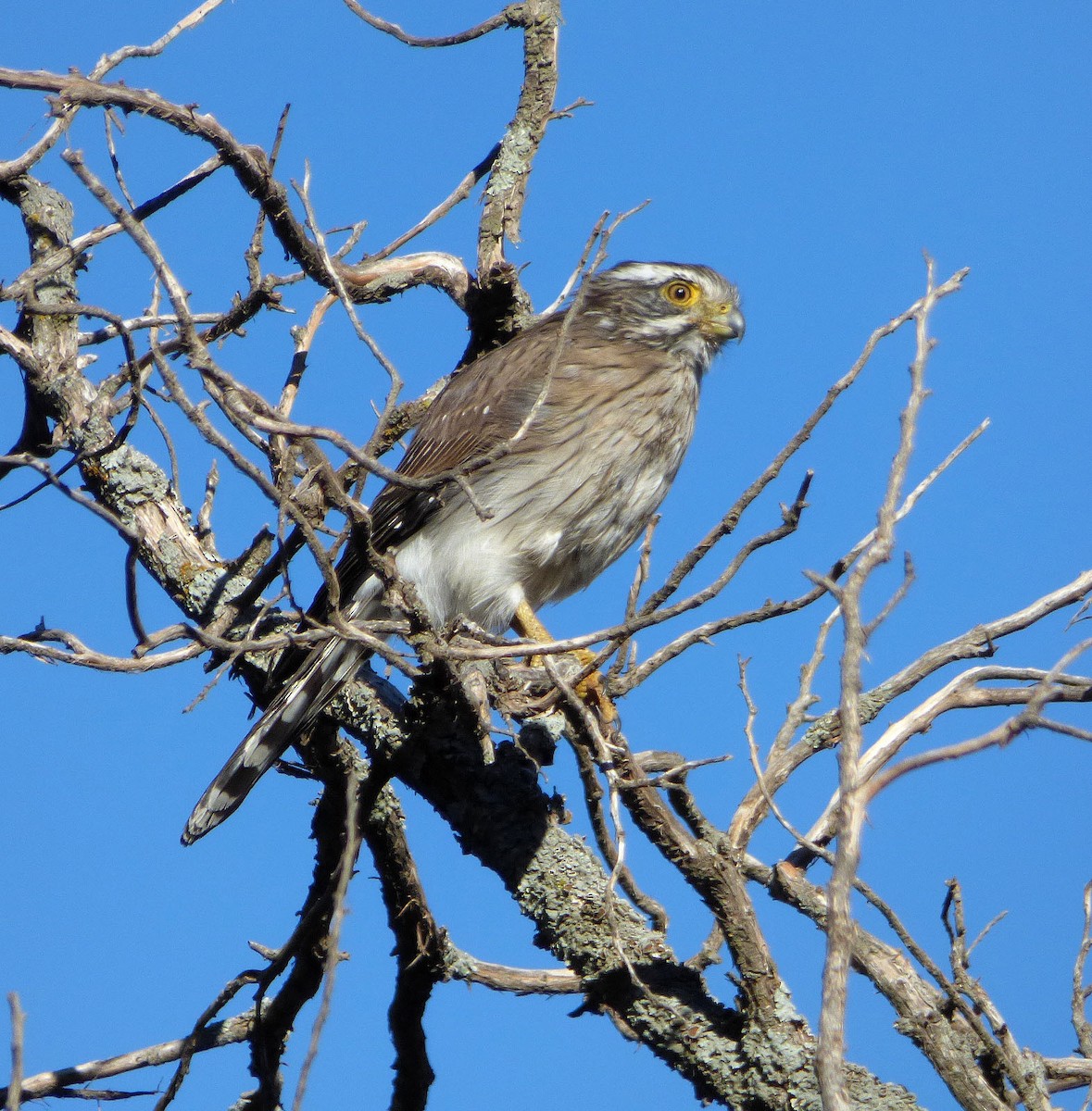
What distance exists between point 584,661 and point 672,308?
5.57ft

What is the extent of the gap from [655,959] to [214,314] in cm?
236

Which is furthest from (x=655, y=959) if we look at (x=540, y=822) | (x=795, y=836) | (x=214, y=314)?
(x=214, y=314)

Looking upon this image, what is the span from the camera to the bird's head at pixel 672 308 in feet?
17.1

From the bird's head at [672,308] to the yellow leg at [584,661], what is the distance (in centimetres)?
125

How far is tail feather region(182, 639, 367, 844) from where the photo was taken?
12.5 feet

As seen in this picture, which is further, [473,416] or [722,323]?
[722,323]

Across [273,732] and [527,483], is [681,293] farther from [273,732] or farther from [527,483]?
[273,732]

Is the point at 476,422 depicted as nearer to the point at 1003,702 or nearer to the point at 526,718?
the point at 526,718

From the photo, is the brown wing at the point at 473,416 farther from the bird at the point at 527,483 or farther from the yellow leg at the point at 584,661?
the yellow leg at the point at 584,661

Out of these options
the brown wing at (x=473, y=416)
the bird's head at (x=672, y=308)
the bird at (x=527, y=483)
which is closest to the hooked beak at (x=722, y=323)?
the bird's head at (x=672, y=308)

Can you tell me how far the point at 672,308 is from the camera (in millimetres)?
5301

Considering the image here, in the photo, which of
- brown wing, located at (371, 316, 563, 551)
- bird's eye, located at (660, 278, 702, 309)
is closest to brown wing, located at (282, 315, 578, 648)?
brown wing, located at (371, 316, 563, 551)

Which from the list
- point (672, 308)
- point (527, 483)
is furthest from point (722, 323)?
point (527, 483)

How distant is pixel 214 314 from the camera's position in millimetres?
4047
